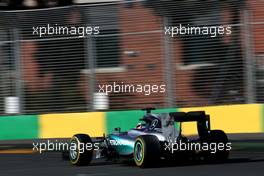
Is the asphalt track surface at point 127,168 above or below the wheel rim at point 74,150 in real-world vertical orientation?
below

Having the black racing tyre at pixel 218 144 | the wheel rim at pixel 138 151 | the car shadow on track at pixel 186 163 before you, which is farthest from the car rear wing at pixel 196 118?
the wheel rim at pixel 138 151

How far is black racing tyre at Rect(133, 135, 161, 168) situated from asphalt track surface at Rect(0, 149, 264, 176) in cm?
11

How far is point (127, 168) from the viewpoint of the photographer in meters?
11.0

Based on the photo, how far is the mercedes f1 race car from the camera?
418 inches

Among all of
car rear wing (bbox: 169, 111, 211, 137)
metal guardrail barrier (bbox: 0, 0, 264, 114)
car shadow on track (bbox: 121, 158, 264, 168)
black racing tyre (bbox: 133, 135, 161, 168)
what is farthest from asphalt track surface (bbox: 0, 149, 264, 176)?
metal guardrail barrier (bbox: 0, 0, 264, 114)

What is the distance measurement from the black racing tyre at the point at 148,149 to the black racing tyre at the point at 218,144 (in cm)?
88

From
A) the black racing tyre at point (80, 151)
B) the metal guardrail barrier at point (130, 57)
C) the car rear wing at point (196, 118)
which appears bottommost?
the black racing tyre at point (80, 151)

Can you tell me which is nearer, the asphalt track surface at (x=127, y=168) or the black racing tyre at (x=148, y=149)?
the asphalt track surface at (x=127, y=168)

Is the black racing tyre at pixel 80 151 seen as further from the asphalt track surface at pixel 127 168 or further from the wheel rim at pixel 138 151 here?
the wheel rim at pixel 138 151

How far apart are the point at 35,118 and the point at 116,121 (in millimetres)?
1867

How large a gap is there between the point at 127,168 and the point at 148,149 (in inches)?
26.6

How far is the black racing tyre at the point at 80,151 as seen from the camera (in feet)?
37.7

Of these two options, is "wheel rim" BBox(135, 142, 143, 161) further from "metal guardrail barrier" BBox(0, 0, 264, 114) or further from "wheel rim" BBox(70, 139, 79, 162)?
"metal guardrail barrier" BBox(0, 0, 264, 114)

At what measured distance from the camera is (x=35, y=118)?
1625 cm
